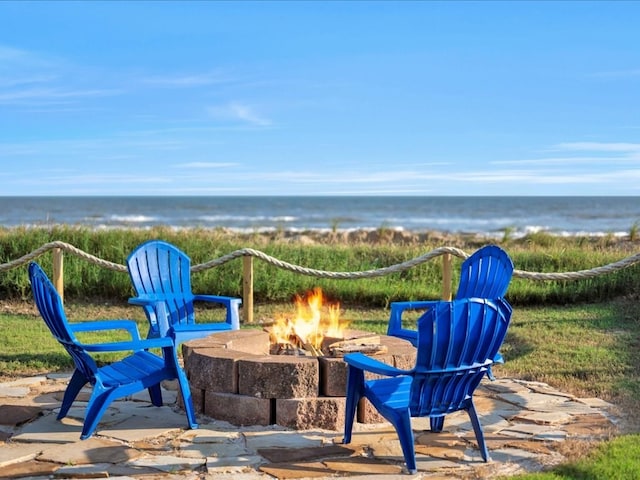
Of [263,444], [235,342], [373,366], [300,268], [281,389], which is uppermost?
[300,268]

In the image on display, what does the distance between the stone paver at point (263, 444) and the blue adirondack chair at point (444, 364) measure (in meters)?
0.26

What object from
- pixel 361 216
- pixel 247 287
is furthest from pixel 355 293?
pixel 361 216

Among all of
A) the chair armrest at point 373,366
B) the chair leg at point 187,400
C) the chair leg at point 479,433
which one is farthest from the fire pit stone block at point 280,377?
the chair leg at point 479,433

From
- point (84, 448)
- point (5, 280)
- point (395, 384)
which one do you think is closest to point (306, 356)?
point (395, 384)

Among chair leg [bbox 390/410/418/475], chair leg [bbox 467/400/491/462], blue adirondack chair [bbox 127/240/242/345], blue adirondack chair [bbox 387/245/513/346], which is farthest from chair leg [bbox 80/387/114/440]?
blue adirondack chair [bbox 387/245/513/346]

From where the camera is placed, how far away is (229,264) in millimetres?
9891

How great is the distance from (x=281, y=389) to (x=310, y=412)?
0.22 metres

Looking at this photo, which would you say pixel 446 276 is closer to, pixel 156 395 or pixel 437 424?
pixel 437 424

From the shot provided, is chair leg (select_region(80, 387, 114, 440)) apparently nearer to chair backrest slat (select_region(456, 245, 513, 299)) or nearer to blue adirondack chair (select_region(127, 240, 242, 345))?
blue adirondack chair (select_region(127, 240, 242, 345))

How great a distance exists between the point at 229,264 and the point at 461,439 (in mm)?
5763

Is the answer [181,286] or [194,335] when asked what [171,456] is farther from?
[181,286]

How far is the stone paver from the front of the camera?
3.95 metres

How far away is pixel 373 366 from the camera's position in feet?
13.1

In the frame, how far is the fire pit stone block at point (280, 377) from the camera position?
4.56 metres
